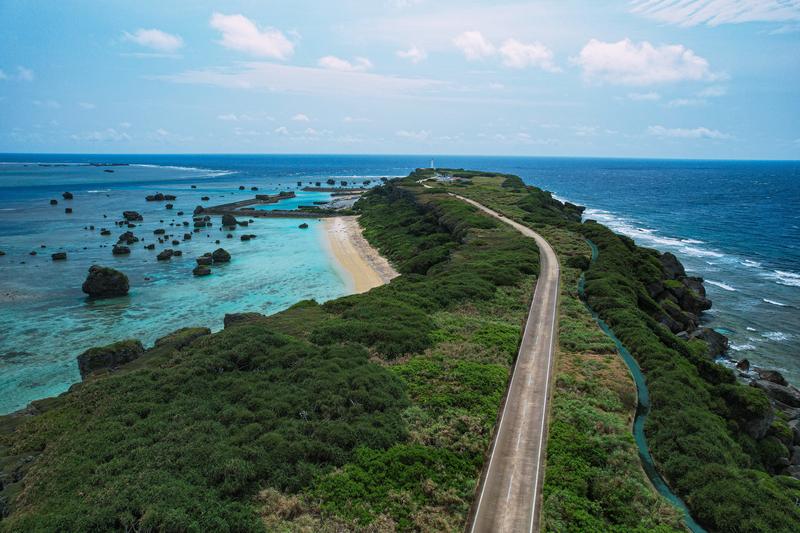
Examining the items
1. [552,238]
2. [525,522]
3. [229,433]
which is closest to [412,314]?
[229,433]

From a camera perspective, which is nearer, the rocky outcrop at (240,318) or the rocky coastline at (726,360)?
the rocky coastline at (726,360)

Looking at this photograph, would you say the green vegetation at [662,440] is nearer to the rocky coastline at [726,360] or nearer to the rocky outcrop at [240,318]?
the rocky coastline at [726,360]

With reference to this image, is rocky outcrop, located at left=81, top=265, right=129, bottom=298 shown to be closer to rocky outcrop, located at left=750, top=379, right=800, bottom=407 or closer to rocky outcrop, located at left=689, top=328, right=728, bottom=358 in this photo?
rocky outcrop, located at left=689, top=328, right=728, bottom=358

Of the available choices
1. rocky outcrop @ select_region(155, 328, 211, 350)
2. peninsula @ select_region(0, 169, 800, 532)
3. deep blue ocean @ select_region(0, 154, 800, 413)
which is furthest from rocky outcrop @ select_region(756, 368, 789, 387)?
rocky outcrop @ select_region(155, 328, 211, 350)

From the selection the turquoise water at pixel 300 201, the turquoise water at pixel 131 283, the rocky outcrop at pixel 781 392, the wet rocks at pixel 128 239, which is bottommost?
the rocky outcrop at pixel 781 392

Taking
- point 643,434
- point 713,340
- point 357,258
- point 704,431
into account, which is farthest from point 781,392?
point 357,258

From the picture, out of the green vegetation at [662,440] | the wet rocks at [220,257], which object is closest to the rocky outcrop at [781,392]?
the green vegetation at [662,440]

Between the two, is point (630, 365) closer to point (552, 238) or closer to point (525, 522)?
point (525, 522)
